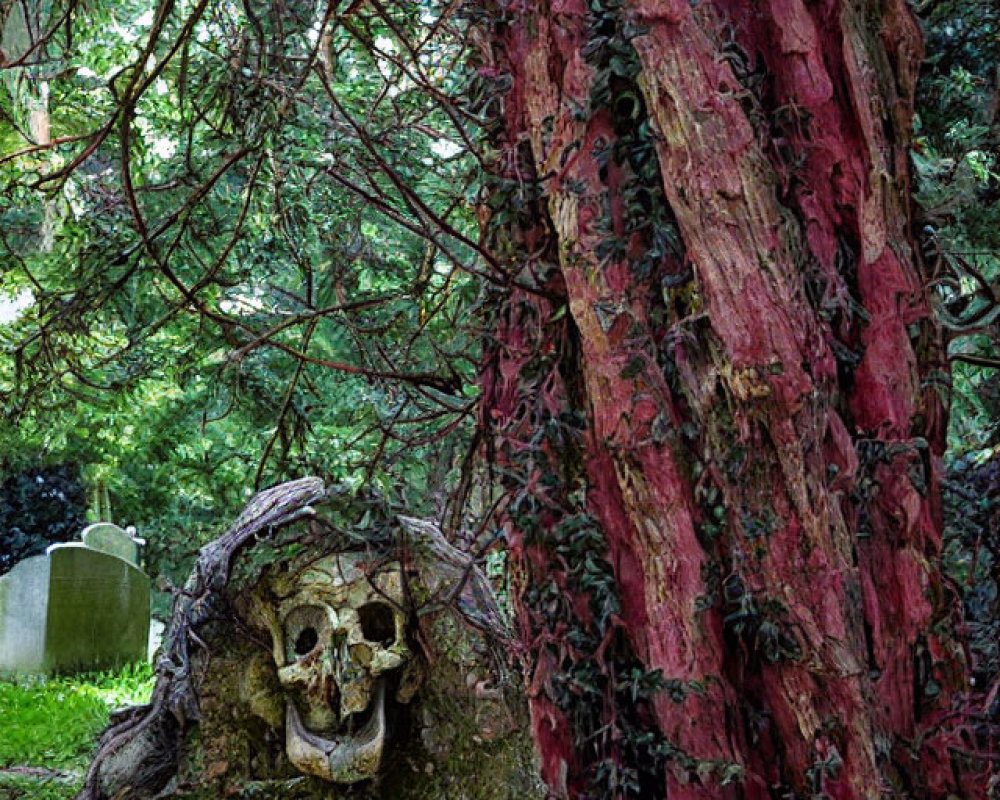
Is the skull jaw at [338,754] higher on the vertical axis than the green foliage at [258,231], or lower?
lower

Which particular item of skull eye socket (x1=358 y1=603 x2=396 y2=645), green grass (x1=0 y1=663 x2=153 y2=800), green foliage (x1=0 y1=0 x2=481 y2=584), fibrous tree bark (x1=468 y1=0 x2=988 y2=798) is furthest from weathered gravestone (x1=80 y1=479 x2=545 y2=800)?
fibrous tree bark (x1=468 y1=0 x2=988 y2=798)

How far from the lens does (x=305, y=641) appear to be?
3.58 metres

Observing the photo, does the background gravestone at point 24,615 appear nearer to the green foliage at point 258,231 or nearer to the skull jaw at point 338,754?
the green foliage at point 258,231

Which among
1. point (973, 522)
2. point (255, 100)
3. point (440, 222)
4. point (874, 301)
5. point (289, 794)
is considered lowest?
point (289, 794)

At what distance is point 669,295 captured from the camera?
1.56 metres

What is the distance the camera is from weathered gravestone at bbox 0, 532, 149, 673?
10.1 metres

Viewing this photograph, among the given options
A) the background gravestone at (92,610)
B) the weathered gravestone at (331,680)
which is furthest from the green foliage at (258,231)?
the background gravestone at (92,610)

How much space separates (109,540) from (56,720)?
4863 millimetres

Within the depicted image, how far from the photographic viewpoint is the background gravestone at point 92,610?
10.1 metres

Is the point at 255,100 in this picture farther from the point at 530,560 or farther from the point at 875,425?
the point at 875,425

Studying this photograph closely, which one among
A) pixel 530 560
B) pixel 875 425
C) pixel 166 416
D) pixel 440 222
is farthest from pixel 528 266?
pixel 166 416

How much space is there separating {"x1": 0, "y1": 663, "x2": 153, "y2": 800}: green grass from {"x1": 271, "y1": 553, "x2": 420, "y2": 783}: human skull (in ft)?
6.42

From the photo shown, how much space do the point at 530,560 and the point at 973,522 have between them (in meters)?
0.90

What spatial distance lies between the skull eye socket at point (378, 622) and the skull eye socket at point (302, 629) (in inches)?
5.9
